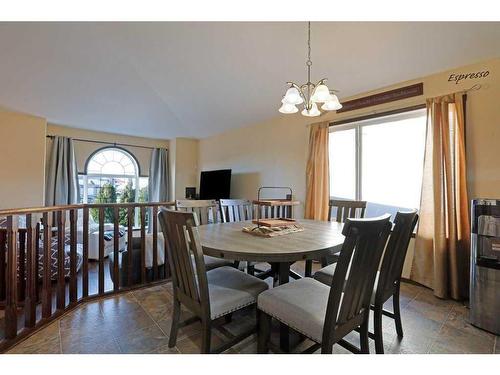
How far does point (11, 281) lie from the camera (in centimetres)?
166

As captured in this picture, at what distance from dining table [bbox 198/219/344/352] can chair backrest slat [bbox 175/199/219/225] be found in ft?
1.99

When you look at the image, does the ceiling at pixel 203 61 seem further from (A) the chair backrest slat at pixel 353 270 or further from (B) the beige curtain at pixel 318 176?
(A) the chair backrest slat at pixel 353 270

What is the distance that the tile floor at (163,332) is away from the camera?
163 cm

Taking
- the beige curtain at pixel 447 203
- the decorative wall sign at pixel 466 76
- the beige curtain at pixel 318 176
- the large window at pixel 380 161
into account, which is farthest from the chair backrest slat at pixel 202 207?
the decorative wall sign at pixel 466 76

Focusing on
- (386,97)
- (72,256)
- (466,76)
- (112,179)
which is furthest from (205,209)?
(112,179)

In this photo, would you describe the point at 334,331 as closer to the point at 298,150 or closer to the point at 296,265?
the point at 296,265

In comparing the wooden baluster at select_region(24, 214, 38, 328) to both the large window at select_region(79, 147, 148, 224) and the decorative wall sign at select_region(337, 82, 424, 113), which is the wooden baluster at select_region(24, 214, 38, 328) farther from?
the large window at select_region(79, 147, 148, 224)

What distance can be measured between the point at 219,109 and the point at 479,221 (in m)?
3.93

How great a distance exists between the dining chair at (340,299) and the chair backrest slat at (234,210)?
4.49 ft

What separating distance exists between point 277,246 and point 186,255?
0.53 m

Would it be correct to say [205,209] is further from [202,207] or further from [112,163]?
[112,163]

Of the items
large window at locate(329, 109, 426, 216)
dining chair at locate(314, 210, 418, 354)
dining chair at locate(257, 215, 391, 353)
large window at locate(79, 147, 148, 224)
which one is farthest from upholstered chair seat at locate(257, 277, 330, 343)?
large window at locate(79, 147, 148, 224)

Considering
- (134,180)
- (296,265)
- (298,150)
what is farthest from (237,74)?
(134,180)

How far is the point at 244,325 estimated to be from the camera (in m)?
1.92
